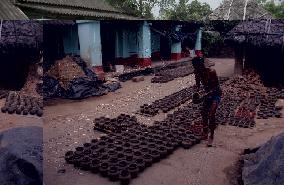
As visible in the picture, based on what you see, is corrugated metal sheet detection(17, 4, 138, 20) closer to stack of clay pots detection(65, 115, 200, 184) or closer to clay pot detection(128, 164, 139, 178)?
stack of clay pots detection(65, 115, 200, 184)

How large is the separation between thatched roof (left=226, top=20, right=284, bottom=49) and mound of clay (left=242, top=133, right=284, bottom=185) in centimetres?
842

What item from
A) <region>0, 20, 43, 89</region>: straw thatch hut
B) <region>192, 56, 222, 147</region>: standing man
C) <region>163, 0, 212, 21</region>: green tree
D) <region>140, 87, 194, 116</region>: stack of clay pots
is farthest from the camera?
<region>163, 0, 212, 21</region>: green tree

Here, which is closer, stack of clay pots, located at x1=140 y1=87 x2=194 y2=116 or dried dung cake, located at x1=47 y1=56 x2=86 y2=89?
stack of clay pots, located at x1=140 y1=87 x2=194 y2=116

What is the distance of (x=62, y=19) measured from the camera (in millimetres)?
13352

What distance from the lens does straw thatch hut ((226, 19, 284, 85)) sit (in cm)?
1222

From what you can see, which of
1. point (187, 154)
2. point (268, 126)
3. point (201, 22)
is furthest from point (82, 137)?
point (201, 22)

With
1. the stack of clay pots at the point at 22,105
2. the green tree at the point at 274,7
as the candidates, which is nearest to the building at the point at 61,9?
the stack of clay pots at the point at 22,105

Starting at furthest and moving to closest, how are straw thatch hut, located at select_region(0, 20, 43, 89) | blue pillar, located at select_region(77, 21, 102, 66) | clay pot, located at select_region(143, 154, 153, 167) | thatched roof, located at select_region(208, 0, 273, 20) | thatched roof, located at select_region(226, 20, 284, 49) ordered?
thatched roof, located at select_region(208, 0, 273, 20) < blue pillar, located at select_region(77, 21, 102, 66) < thatched roof, located at select_region(226, 20, 284, 49) < straw thatch hut, located at select_region(0, 20, 43, 89) < clay pot, located at select_region(143, 154, 153, 167)

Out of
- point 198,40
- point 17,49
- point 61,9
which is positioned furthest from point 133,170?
point 198,40

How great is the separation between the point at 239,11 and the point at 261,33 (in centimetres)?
640

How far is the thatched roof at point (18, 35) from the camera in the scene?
7.75 metres

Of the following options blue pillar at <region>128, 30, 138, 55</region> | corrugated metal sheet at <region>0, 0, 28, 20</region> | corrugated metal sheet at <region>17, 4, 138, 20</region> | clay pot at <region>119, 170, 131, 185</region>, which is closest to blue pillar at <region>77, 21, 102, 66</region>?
corrugated metal sheet at <region>17, 4, 138, 20</region>

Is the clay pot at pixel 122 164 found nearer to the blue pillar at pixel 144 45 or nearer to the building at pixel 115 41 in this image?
the building at pixel 115 41

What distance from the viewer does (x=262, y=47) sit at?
489 inches
